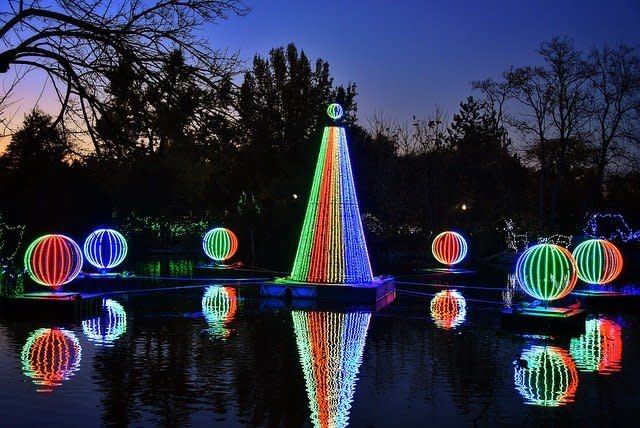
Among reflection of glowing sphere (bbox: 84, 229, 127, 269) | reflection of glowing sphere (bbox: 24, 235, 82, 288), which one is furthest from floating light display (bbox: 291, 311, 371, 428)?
reflection of glowing sphere (bbox: 84, 229, 127, 269)

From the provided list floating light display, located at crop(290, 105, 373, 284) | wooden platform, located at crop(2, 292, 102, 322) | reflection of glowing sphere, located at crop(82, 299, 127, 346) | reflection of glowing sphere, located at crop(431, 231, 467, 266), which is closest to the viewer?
reflection of glowing sphere, located at crop(82, 299, 127, 346)


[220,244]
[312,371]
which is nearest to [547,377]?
[312,371]

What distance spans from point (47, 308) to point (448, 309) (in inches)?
352

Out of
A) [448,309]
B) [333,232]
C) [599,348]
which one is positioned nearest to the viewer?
[599,348]

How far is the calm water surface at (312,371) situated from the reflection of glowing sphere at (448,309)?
17cm

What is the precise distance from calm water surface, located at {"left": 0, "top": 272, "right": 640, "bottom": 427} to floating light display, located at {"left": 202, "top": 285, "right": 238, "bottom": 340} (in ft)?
0.26

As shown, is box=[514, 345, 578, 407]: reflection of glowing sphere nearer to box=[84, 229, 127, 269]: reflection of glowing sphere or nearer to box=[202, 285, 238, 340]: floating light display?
box=[202, 285, 238, 340]: floating light display

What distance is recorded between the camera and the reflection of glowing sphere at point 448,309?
16297 millimetres

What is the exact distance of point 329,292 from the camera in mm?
19312

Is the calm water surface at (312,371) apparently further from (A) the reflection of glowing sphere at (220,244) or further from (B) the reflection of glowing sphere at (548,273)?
(A) the reflection of glowing sphere at (220,244)

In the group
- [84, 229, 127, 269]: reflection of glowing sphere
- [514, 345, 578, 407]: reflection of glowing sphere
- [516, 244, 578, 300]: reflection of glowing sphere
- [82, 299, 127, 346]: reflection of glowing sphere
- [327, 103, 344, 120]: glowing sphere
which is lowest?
[514, 345, 578, 407]: reflection of glowing sphere

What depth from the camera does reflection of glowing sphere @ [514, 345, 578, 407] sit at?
30.3 ft

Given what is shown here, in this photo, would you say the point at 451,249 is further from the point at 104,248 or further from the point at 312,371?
the point at 312,371

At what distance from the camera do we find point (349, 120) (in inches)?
2210
